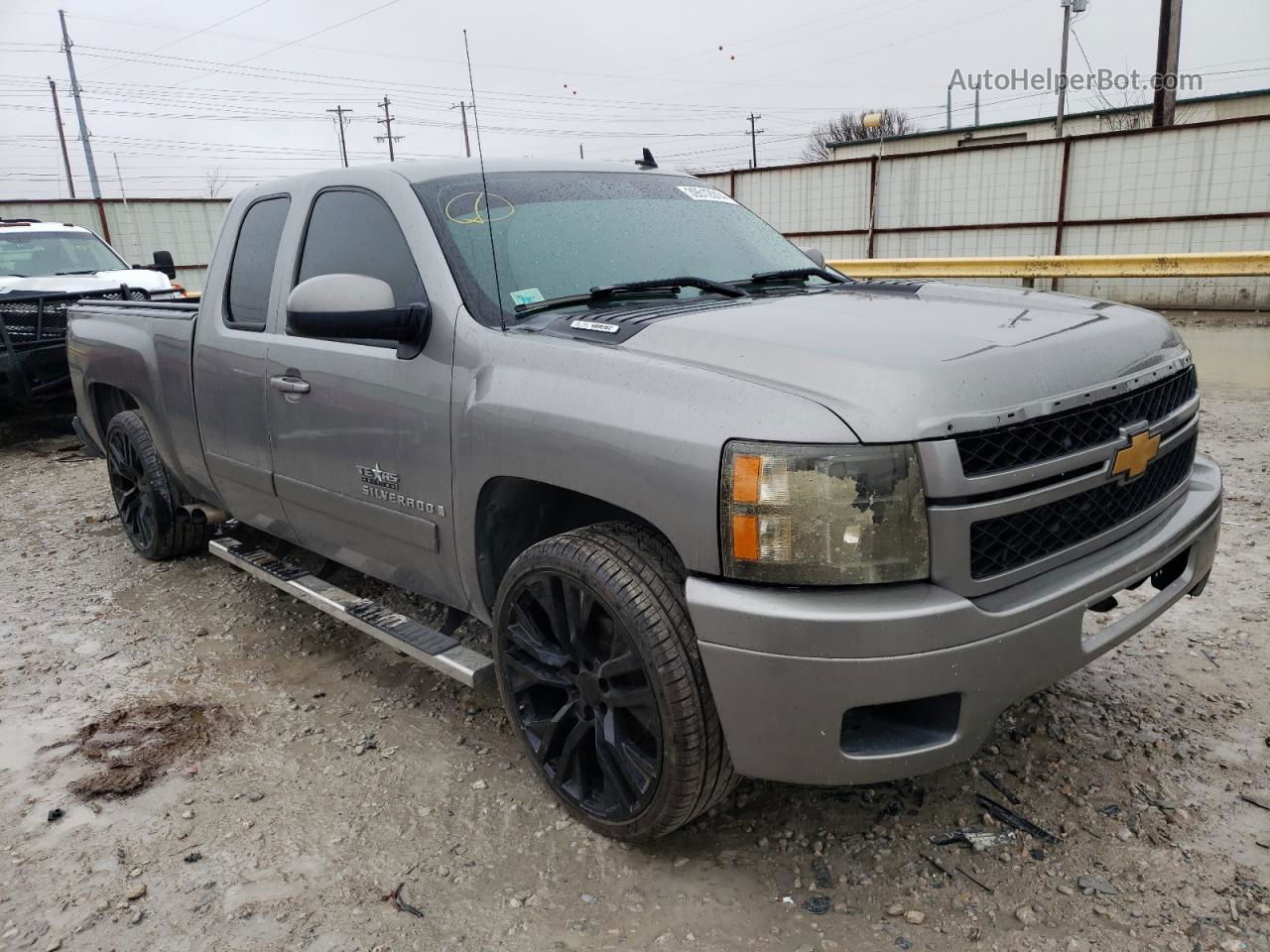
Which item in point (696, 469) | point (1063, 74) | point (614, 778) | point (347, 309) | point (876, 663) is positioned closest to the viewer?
point (876, 663)

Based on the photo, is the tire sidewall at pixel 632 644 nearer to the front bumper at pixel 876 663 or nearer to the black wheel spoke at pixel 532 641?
the black wheel spoke at pixel 532 641

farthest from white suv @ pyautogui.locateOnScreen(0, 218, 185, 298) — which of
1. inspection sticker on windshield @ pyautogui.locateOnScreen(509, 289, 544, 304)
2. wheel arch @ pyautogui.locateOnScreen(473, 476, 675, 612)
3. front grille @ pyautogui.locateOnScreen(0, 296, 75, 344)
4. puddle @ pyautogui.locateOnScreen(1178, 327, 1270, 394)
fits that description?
puddle @ pyautogui.locateOnScreen(1178, 327, 1270, 394)

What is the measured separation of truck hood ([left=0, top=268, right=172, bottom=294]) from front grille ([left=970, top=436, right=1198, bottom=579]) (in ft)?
29.2

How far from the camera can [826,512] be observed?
200 centimetres

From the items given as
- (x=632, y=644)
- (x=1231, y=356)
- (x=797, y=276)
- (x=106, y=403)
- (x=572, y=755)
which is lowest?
(x=1231, y=356)

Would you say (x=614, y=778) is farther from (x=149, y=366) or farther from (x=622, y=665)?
(x=149, y=366)

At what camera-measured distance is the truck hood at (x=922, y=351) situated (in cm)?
202

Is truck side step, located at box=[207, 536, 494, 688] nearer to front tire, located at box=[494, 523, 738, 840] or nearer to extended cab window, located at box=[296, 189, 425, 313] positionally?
front tire, located at box=[494, 523, 738, 840]

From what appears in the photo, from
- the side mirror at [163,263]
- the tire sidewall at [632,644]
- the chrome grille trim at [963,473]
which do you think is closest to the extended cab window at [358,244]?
the tire sidewall at [632,644]

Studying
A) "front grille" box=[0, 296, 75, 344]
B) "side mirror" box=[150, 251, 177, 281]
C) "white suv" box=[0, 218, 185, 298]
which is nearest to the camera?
"front grille" box=[0, 296, 75, 344]

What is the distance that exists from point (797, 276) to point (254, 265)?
2166mm

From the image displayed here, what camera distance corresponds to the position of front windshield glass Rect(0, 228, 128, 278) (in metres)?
9.44

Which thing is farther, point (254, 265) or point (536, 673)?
point (254, 265)

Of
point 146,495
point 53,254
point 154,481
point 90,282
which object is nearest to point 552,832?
point 154,481
